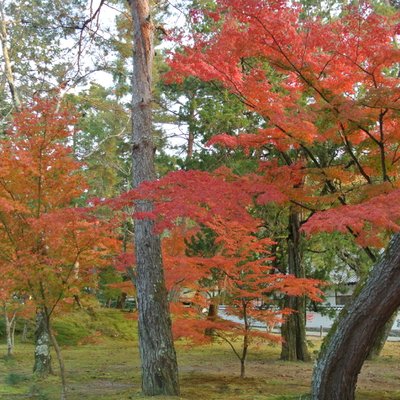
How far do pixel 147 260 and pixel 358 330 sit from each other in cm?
371

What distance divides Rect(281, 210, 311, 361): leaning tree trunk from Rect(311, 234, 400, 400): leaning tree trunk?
8.01 meters

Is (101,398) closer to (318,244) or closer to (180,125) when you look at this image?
(318,244)

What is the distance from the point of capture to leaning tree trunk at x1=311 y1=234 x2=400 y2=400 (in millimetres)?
4137

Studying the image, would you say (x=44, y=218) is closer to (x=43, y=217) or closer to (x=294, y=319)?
(x=43, y=217)

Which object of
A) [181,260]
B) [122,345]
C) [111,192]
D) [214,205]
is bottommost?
[122,345]

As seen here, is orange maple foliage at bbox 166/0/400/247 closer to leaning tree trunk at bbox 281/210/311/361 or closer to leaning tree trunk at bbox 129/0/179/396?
leaning tree trunk at bbox 129/0/179/396

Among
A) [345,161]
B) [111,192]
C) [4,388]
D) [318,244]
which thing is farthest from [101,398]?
[111,192]

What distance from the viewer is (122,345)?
17.1 meters

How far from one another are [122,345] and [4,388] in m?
9.47

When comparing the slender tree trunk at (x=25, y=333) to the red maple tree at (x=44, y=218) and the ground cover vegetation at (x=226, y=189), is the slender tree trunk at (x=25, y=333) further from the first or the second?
the red maple tree at (x=44, y=218)

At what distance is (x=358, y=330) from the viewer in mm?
4328

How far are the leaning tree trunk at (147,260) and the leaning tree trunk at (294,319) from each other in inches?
238

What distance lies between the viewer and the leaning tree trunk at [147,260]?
22.3 feet

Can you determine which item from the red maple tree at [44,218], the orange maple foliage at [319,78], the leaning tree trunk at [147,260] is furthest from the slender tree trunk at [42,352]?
the orange maple foliage at [319,78]
